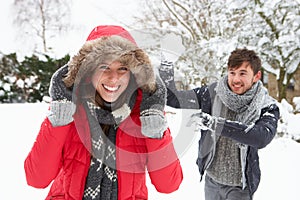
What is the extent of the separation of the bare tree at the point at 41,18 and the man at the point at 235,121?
16.4 metres

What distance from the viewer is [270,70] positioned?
5844 mm

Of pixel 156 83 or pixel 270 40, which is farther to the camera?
pixel 270 40

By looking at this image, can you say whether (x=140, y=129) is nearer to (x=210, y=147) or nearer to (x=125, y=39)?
(x=125, y=39)

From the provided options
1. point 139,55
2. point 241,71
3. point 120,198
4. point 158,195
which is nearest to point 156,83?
point 139,55

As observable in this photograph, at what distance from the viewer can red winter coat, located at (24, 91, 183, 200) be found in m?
1.33

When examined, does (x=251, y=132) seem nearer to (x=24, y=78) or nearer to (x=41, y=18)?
(x=24, y=78)

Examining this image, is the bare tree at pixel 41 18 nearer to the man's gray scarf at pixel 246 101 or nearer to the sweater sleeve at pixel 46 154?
the man's gray scarf at pixel 246 101

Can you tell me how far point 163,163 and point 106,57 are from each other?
0.52 metres

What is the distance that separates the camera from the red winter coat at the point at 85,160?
1.33 meters

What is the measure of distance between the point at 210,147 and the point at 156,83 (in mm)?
971

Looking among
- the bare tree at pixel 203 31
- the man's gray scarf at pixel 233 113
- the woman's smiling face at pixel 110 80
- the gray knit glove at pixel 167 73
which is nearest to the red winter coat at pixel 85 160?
the woman's smiling face at pixel 110 80

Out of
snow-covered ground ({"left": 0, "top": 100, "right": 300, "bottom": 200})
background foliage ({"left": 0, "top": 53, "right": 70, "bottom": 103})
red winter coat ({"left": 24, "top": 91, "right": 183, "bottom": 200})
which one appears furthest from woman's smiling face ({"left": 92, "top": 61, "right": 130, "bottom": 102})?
background foliage ({"left": 0, "top": 53, "right": 70, "bottom": 103})

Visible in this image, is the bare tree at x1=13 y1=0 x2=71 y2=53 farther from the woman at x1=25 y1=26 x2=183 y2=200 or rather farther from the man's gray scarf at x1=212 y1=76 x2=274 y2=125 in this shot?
the woman at x1=25 y1=26 x2=183 y2=200

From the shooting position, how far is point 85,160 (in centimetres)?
139
